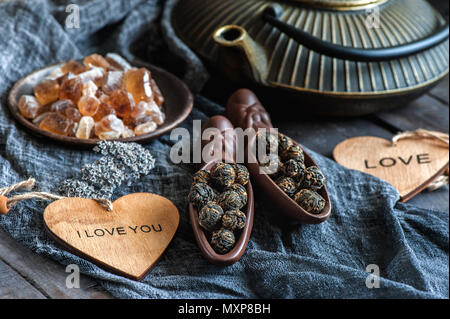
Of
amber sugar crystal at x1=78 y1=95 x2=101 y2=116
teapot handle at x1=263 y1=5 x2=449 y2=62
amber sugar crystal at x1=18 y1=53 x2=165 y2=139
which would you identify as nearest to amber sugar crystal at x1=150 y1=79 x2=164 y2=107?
amber sugar crystal at x1=18 y1=53 x2=165 y2=139

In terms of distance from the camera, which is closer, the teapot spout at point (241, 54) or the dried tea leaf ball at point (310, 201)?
the dried tea leaf ball at point (310, 201)

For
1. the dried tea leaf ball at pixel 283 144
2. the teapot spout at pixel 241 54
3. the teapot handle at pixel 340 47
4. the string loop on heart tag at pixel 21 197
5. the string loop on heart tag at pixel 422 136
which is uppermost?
the teapot handle at pixel 340 47

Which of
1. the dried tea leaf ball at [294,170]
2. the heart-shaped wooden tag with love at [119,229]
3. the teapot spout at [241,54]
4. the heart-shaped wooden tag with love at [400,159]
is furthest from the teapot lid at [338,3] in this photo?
the heart-shaped wooden tag with love at [119,229]

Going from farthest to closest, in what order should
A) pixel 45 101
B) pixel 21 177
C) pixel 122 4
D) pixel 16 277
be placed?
pixel 122 4 < pixel 45 101 < pixel 21 177 < pixel 16 277

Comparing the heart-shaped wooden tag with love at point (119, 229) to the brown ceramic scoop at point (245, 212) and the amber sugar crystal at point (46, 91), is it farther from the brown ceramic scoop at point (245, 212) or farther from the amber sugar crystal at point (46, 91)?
the amber sugar crystal at point (46, 91)

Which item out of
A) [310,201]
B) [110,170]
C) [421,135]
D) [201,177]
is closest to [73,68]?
[110,170]

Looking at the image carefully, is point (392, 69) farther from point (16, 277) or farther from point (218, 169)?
point (16, 277)

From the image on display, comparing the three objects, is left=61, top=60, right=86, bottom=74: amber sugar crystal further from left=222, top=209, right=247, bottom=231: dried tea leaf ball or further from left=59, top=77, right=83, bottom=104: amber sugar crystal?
left=222, top=209, right=247, bottom=231: dried tea leaf ball
